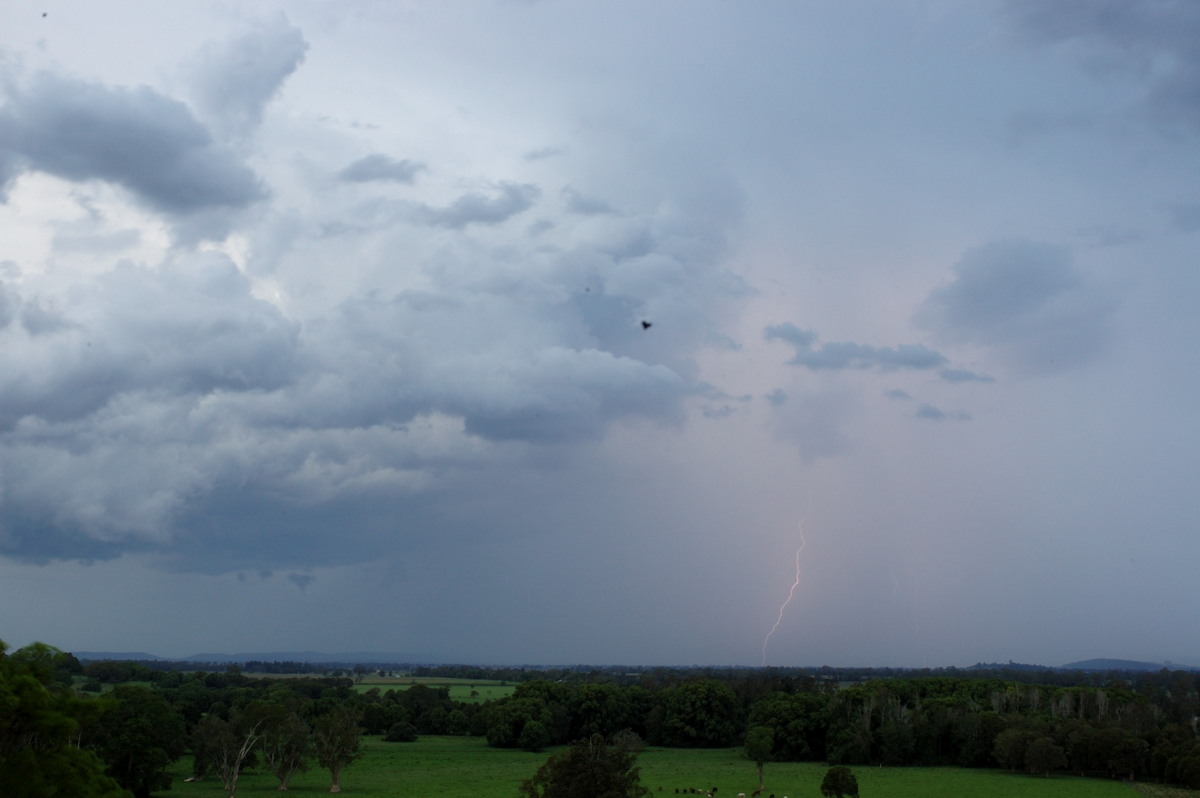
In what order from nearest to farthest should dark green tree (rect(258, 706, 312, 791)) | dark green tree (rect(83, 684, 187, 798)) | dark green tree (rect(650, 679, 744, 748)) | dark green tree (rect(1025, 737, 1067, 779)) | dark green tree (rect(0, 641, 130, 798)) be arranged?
dark green tree (rect(0, 641, 130, 798)) → dark green tree (rect(83, 684, 187, 798)) → dark green tree (rect(258, 706, 312, 791)) → dark green tree (rect(1025, 737, 1067, 779)) → dark green tree (rect(650, 679, 744, 748))

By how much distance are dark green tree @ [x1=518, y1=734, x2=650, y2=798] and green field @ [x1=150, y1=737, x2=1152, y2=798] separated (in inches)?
889

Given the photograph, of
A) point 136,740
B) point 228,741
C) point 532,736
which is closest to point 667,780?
point 532,736

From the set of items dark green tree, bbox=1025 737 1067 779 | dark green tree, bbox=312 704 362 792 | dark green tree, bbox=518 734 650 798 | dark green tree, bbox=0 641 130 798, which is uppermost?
dark green tree, bbox=0 641 130 798

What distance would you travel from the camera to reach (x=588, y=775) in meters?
43.5

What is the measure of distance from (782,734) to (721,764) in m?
11.5

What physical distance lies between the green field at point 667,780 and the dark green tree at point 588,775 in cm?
2258

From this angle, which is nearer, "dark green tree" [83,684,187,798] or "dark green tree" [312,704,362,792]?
"dark green tree" [83,684,187,798]

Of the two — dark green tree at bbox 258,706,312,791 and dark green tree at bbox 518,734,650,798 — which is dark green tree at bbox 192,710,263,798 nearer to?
dark green tree at bbox 258,706,312,791

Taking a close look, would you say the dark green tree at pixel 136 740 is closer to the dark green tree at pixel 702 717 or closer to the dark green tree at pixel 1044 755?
the dark green tree at pixel 702 717

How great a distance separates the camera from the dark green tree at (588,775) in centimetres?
4331

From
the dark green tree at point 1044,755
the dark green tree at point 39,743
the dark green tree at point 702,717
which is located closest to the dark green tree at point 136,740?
the dark green tree at point 39,743

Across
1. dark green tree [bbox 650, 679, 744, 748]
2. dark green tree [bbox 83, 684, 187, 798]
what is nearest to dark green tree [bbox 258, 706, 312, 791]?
dark green tree [bbox 83, 684, 187, 798]

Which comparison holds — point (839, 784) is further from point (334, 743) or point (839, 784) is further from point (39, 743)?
point (39, 743)

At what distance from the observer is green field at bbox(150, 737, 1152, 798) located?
2820 inches
